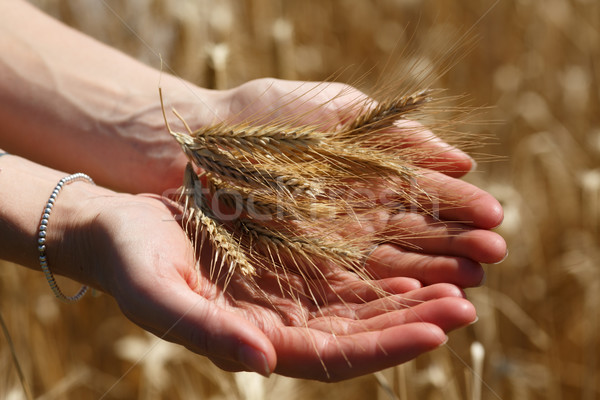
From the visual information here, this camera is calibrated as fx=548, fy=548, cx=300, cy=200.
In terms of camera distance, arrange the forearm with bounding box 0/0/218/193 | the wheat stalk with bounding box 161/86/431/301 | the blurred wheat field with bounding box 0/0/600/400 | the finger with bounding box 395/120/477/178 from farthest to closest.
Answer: the blurred wheat field with bounding box 0/0/600/400 < the forearm with bounding box 0/0/218/193 < the finger with bounding box 395/120/477/178 < the wheat stalk with bounding box 161/86/431/301

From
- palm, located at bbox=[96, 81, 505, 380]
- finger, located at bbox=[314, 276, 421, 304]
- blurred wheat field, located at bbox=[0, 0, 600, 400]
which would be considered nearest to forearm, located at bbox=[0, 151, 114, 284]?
palm, located at bbox=[96, 81, 505, 380]

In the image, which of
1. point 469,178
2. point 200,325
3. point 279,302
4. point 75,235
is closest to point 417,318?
point 279,302

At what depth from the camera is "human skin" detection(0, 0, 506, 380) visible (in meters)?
1.12

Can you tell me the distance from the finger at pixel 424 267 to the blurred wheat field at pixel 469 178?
209 mm

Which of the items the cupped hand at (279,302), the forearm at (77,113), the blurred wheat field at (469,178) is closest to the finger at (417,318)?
the cupped hand at (279,302)

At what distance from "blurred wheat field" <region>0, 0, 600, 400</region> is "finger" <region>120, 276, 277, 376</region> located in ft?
1.60

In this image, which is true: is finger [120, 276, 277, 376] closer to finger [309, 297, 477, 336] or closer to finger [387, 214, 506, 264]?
finger [309, 297, 477, 336]

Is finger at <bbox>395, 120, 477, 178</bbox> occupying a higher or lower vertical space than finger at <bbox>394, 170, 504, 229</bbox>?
higher

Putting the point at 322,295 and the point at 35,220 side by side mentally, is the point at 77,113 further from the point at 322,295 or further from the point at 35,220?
the point at 322,295

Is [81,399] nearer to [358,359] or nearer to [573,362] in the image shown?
[358,359]

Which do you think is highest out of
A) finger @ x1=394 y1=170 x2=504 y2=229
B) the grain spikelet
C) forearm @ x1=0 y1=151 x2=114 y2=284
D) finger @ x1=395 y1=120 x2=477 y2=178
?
finger @ x1=395 y1=120 x2=477 y2=178

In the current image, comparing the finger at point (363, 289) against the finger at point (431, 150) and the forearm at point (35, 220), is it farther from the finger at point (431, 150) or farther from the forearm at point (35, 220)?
the forearm at point (35, 220)

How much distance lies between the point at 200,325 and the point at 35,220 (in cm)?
66

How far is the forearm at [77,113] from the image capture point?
1877 mm
